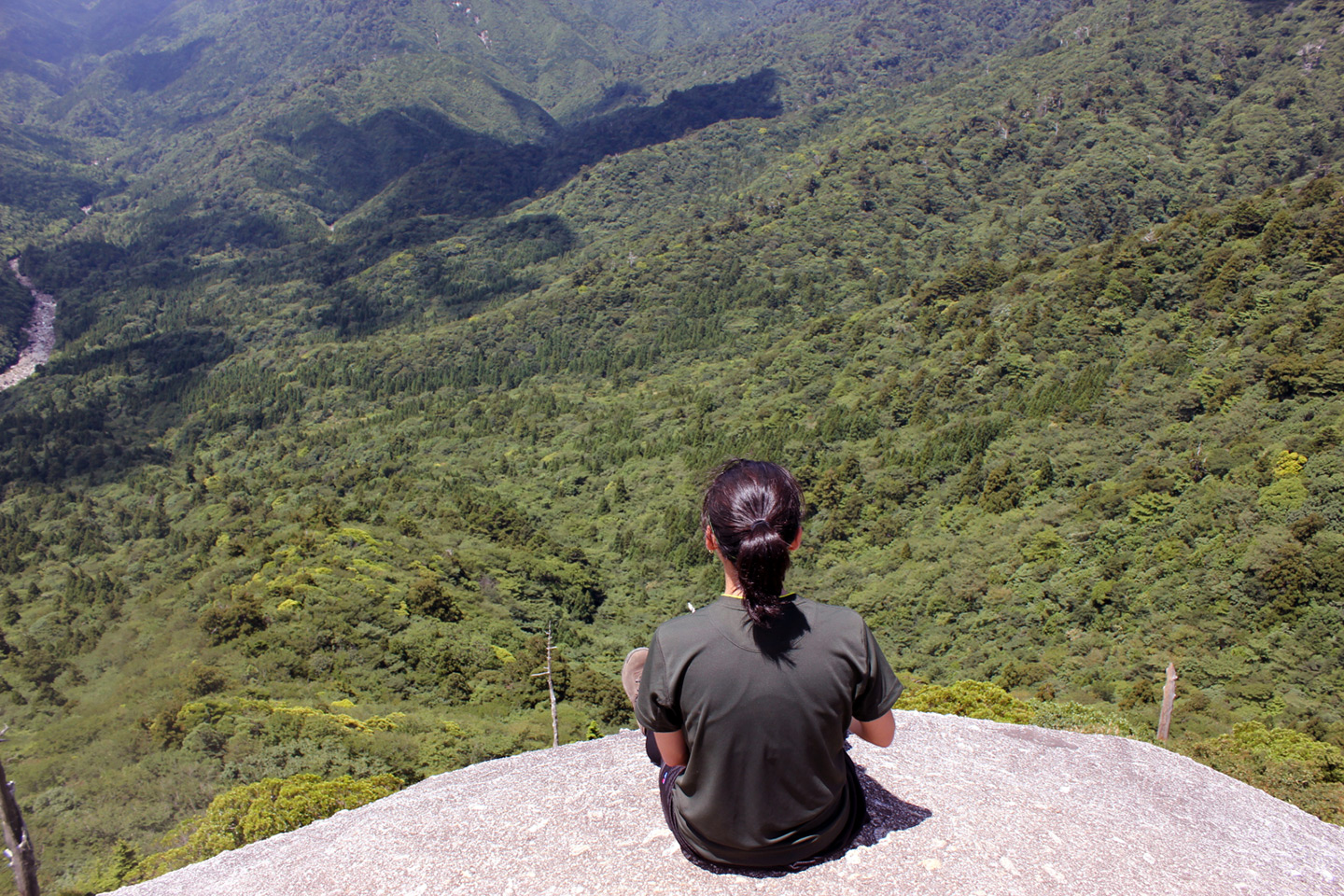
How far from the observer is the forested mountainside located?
70.8 ft

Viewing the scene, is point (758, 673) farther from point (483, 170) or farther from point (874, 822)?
point (483, 170)

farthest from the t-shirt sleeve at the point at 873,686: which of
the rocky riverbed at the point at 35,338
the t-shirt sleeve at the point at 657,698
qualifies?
the rocky riverbed at the point at 35,338

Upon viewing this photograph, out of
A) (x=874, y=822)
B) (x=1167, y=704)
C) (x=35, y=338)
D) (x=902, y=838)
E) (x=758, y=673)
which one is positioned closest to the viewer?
(x=758, y=673)

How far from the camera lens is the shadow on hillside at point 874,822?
4.90 m

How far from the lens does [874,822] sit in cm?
593

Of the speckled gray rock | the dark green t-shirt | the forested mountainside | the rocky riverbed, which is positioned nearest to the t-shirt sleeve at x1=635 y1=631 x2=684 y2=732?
the dark green t-shirt

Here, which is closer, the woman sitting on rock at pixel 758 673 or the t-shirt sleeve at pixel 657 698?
the woman sitting on rock at pixel 758 673

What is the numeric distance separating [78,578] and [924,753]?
6061 centimetres

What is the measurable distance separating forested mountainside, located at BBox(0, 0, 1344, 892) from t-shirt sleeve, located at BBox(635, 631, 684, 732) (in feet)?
32.3

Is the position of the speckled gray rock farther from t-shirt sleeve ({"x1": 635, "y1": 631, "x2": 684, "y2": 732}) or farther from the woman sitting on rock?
t-shirt sleeve ({"x1": 635, "y1": 631, "x2": 684, "y2": 732})

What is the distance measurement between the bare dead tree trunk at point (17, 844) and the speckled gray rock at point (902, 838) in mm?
1206

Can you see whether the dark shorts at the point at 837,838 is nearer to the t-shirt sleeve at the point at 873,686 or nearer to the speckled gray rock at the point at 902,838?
the speckled gray rock at the point at 902,838

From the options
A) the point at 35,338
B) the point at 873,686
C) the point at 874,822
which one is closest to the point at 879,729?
the point at 873,686

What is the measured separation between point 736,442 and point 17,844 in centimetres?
4864
